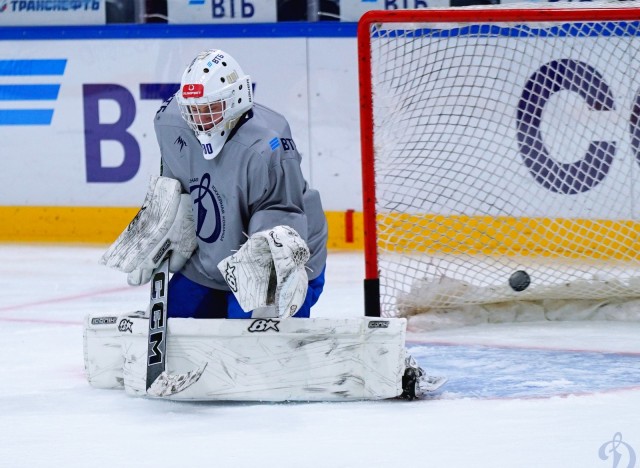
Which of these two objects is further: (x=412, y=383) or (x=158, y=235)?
(x=158, y=235)

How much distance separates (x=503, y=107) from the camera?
4836mm

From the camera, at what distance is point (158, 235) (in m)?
3.10

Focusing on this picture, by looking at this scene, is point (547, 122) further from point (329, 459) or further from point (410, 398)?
point (329, 459)

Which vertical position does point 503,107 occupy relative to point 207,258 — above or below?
above

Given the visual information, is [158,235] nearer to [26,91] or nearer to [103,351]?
[103,351]

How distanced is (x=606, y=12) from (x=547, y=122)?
4.01 feet

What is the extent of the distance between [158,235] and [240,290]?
0.33 m

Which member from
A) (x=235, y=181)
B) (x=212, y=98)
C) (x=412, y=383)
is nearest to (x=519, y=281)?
(x=412, y=383)

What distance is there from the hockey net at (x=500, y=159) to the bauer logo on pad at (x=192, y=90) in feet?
3.26

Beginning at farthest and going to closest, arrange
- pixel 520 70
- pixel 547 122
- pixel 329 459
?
pixel 547 122 < pixel 520 70 < pixel 329 459

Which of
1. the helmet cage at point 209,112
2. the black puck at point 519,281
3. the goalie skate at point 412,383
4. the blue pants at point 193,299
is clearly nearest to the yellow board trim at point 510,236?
the black puck at point 519,281

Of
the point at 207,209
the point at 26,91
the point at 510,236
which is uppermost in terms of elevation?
the point at 26,91

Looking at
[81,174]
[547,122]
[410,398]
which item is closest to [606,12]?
[547,122]

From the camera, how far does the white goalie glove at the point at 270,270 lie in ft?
9.26
